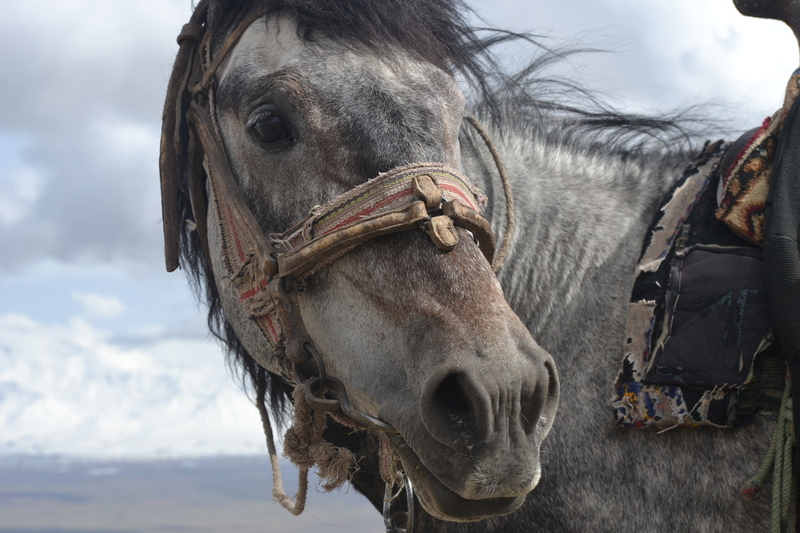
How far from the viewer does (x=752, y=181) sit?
249 cm

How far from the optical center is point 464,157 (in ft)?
9.69

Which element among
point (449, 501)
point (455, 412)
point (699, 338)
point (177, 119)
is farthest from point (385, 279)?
point (177, 119)

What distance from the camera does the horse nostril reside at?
1.76m

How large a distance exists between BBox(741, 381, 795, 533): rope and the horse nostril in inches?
45.3

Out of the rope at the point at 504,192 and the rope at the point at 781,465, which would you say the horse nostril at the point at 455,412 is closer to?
the rope at the point at 504,192

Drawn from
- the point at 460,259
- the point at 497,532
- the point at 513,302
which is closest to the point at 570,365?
the point at 513,302

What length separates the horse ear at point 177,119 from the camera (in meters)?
2.82

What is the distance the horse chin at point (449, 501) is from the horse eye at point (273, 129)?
1.17 metres

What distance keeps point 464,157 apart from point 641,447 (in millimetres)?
1420

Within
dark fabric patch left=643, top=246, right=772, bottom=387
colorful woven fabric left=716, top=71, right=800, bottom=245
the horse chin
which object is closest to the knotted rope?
the horse chin

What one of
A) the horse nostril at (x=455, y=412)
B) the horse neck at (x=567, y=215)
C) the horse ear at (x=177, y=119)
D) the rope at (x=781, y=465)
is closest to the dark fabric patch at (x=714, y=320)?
the rope at (x=781, y=465)

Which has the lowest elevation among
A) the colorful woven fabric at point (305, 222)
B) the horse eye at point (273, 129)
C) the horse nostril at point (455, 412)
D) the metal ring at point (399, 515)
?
the metal ring at point (399, 515)

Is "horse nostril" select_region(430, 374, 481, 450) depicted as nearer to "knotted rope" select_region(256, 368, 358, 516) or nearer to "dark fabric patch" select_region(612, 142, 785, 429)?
"knotted rope" select_region(256, 368, 358, 516)

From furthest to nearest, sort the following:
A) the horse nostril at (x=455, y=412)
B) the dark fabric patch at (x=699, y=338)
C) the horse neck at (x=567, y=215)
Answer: the horse neck at (x=567, y=215) → the dark fabric patch at (x=699, y=338) → the horse nostril at (x=455, y=412)
